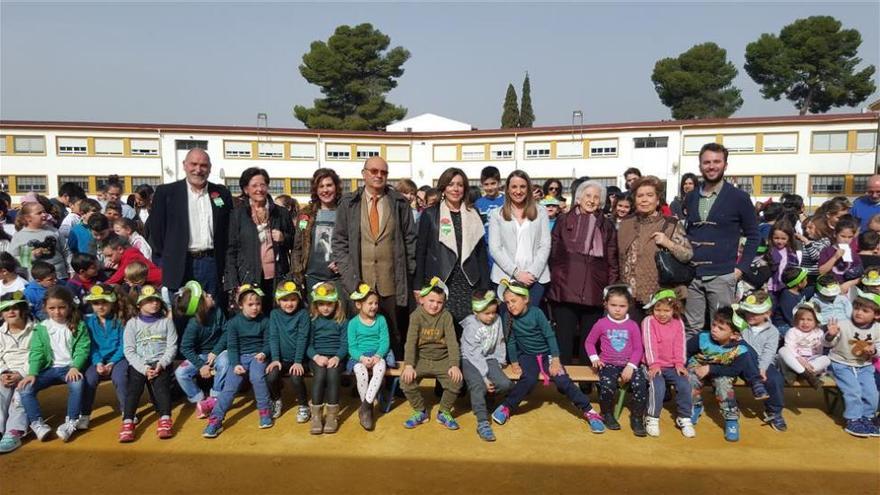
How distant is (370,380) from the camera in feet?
14.9

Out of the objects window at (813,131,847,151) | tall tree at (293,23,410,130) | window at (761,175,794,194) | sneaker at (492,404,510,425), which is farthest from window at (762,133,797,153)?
sneaker at (492,404,510,425)

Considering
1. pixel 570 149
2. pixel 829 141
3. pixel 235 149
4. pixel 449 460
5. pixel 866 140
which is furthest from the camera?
pixel 235 149

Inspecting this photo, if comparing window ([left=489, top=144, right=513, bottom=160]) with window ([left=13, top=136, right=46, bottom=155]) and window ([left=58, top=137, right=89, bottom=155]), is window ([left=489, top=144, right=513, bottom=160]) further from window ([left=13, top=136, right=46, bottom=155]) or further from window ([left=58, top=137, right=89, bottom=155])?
window ([left=13, top=136, right=46, bottom=155])

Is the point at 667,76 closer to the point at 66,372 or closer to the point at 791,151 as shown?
the point at 791,151

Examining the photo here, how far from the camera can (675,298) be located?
4.40 m

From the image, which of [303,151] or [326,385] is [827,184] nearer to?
[303,151]

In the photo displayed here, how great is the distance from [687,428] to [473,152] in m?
32.1

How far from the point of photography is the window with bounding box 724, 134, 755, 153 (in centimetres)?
3131

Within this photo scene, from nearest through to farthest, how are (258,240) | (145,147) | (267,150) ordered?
1. (258,240)
2. (145,147)
3. (267,150)

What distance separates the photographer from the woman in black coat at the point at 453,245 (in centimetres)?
476

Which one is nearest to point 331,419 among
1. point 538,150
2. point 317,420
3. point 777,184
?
point 317,420

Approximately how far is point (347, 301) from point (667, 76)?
4693 centimetres

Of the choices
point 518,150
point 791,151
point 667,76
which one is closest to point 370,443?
point 518,150

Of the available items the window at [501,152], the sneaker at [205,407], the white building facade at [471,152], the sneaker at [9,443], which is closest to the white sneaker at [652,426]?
the sneaker at [205,407]
